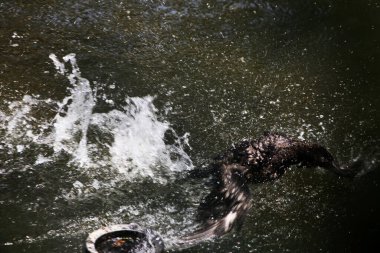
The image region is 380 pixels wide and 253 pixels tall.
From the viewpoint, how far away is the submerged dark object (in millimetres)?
2992

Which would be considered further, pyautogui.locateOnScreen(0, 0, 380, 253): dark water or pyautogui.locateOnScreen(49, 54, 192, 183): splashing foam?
pyautogui.locateOnScreen(49, 54, 192, 183): splashing foam

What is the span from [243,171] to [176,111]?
1.21m

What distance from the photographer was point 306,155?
3.65 m

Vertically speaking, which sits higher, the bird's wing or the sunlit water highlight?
the sunlit water highlight

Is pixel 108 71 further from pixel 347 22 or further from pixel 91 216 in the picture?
pixel 347 22

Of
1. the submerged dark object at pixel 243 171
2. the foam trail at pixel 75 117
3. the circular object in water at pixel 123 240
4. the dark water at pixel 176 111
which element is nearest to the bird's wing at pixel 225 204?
the submerged dark object at pixel 243 171

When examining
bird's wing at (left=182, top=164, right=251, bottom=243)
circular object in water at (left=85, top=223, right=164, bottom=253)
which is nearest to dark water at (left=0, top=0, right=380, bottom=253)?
bird's wing at (left=182, top=164, right=251, bottom=243)

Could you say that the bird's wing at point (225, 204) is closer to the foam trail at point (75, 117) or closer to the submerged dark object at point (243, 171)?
the submerged dark object at point (243, 171)

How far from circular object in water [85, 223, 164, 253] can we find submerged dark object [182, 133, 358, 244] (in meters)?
0.39

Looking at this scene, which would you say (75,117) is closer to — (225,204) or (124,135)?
(124,135)

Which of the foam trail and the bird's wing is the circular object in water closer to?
the bird's wing

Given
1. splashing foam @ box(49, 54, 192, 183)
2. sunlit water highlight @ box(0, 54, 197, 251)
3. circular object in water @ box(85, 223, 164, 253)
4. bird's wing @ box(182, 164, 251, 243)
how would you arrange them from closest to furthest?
circular object in water @ box(85, 223, 164, 253)
bird's wing @ box(182, 164, 251, 243)
sunlit water highlight @ box(0, 54, 197, 251)
splashing foam @ box(49, 54, 192, 183)

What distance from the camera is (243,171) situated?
11.1 ft

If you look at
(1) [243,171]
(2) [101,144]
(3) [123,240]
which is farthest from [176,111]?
(3) [123,240]
